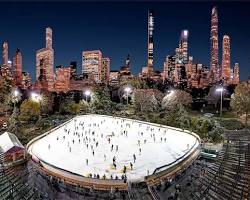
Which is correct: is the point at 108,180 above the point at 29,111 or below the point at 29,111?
below

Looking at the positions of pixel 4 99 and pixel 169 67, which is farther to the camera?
pixel 169 67

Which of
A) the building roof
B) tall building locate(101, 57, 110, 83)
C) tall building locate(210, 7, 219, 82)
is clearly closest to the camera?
the building roof

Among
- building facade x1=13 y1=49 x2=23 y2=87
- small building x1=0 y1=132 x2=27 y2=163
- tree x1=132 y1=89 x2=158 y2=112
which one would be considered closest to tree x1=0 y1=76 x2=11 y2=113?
tree x1=132 y1=89 x2=158 y2=112

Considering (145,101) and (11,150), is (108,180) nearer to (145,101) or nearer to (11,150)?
(11,150)

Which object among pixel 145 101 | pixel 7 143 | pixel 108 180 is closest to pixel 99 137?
pixel 7 143

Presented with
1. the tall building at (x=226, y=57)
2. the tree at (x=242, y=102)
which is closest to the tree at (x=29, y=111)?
the tree at (x=242, y=102)

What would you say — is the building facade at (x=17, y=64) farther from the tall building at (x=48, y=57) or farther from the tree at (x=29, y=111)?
the tree at (x=29, y=111)

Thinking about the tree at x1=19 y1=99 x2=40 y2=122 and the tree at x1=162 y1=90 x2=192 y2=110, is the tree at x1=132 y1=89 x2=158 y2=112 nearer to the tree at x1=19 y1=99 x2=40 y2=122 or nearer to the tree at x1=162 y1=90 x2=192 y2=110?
the tree at x1=162 y1=90 x2=192 y2=110
